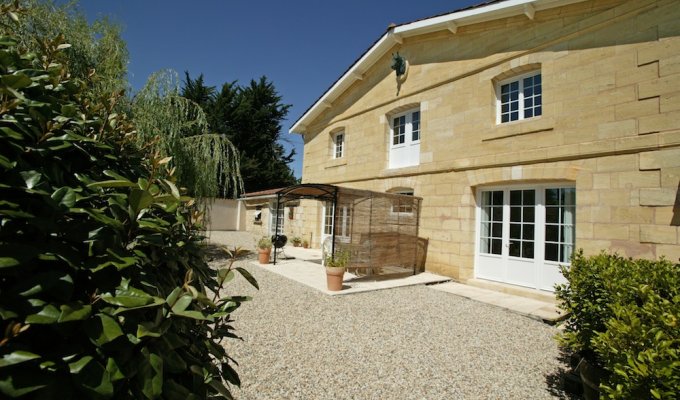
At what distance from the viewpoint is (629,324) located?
86.7 inches

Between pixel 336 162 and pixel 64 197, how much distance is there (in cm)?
1247

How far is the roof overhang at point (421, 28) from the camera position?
7.30 meters

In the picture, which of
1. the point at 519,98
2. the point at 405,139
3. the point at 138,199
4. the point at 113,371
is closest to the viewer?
the point at 113,371

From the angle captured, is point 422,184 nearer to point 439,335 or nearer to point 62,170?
point 439,335

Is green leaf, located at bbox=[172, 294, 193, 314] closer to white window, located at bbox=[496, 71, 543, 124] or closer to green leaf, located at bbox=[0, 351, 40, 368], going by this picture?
green leaf, located at bbox=[0, 351, 40, 368]

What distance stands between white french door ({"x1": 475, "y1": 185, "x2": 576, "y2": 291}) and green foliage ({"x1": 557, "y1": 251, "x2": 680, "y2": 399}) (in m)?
3.12

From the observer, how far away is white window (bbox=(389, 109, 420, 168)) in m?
10.2

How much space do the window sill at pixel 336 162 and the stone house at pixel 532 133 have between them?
72.0 inches

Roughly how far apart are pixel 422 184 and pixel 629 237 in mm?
4572

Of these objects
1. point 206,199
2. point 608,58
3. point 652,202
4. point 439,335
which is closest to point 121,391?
point 439,335

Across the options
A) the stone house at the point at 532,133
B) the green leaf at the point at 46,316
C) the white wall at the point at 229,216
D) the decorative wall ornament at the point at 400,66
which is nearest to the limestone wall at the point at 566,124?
the stone house at the point at 532,133

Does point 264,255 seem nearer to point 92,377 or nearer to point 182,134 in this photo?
point 182,134

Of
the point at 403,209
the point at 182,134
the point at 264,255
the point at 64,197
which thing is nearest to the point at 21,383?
the point at 64,197

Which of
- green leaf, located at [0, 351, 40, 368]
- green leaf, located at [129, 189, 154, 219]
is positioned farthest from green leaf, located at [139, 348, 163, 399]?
green leaf, located at [129, 189, 154, 219]
